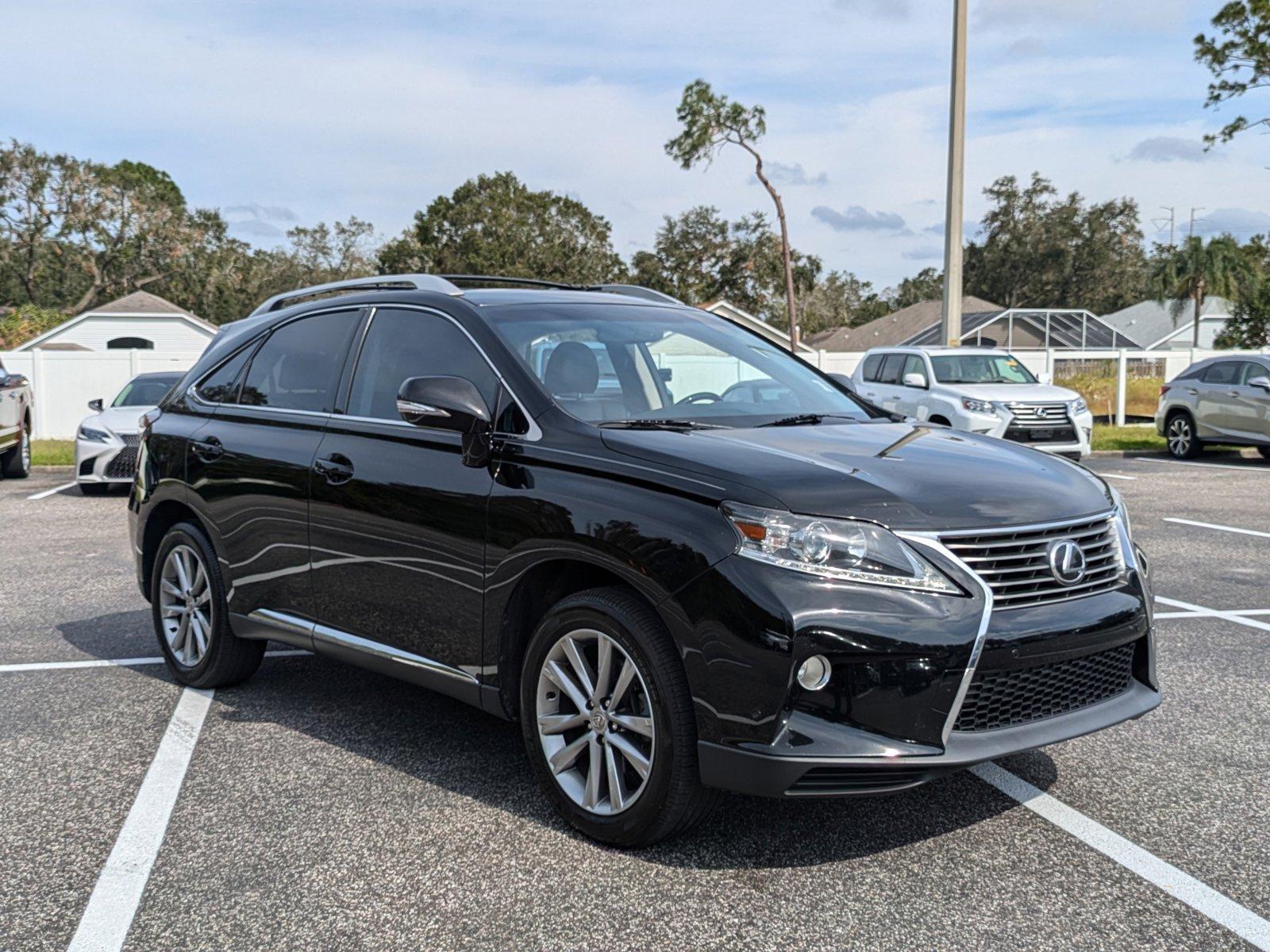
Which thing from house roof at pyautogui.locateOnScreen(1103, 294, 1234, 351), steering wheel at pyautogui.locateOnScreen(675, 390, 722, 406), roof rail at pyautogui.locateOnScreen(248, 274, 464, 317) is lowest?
steering wheel at pyautogui.locateOnScreen(675, 390, 722, 406)

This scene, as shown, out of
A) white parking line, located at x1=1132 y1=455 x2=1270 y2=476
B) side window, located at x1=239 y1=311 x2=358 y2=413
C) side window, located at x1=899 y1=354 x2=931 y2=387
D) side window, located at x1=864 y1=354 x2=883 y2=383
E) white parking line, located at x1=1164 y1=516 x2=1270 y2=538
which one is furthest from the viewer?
side window, located at x1=864 y1=354 x2=883 y2=383

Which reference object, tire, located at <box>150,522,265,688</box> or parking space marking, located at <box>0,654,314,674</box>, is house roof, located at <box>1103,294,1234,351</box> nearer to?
parking space marking, located at <box>0,654,314,674</box>

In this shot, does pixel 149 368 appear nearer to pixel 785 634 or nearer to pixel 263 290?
pixel 785 634

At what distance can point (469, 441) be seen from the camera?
14.0 feet

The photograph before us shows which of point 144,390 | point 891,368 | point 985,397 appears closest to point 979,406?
point 985,397

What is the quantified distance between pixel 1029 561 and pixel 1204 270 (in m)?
62.5

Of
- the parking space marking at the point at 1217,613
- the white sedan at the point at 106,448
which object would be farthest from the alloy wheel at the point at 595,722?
the white sedan at the point at 106,448

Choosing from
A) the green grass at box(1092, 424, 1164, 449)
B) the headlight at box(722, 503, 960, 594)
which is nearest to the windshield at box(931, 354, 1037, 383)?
the green grass at box(1092, 424, 1164, 449)

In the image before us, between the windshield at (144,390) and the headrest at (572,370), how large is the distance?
12.7m

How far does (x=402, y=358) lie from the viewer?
4.86m

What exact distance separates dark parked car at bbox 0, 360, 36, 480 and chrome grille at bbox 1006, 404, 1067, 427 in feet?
42.9

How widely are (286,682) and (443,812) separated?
2073mm

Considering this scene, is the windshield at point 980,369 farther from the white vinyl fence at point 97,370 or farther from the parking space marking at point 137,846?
the parking space marking at point 137,846

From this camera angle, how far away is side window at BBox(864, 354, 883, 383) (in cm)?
1884
